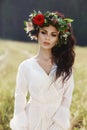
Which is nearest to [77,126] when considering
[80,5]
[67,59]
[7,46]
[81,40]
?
[67,59]

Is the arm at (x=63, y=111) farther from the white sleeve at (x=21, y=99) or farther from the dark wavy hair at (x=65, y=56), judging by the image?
the white sleeve at (x=21, y=99)

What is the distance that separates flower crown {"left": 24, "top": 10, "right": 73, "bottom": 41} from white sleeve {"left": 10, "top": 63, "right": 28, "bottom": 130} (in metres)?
0.37

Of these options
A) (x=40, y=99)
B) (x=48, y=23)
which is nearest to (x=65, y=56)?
(x=48, y=23)

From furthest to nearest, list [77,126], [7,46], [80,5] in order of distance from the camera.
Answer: [7,46]
[80,5]
[77,126]

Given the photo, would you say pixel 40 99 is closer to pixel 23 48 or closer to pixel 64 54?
pixel 64 54

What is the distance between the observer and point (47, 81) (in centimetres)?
470

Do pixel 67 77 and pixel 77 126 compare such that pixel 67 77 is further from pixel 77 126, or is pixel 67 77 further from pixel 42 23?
pixel 77 126

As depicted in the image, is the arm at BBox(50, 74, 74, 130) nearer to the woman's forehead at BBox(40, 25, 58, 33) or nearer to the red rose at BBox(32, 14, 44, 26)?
the woman's forehead at BBox(40, 25, 58, 33)

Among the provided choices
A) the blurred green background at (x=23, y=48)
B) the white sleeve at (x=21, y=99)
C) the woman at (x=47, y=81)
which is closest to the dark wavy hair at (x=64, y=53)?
the woman at (x=47, y=81)

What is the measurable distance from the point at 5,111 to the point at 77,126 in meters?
0.84

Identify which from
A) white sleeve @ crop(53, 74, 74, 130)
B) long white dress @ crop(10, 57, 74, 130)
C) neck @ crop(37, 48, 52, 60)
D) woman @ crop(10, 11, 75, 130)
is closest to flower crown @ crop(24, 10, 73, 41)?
Result: woman @ crop(10, 11, 75, 130)

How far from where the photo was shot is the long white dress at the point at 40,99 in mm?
4707

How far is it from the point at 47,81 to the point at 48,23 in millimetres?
481

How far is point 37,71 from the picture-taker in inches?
186
